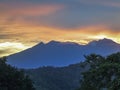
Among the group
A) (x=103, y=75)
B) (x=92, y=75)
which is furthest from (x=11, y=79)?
(x=103, y=75)

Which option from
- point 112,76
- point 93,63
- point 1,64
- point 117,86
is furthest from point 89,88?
point 1,64

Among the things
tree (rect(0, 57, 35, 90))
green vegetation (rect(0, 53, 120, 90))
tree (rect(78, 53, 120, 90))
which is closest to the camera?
tree (rect(78, 53, 120, 90))

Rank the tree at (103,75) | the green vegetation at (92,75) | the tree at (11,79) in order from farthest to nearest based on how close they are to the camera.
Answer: the tree at (11,79)
the green vegetation at (92,75)
the tree at (103,75)

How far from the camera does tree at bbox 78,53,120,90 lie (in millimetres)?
52375

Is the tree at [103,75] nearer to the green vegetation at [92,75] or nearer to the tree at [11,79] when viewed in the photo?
the green vegetation at [92,75]

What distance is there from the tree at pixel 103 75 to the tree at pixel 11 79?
1671 centimetres

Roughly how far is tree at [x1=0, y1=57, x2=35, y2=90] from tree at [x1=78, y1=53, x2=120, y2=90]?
16.7 metres

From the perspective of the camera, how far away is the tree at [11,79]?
75200 millimetres

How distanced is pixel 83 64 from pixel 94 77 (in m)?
8.22

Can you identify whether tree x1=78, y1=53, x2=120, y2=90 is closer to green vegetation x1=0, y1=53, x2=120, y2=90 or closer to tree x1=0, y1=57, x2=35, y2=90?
green vegetation x1=0, y1=53, x2=120, y2=90

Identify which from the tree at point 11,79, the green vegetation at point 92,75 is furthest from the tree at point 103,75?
the tree at point 11,79

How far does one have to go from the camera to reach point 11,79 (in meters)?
76.6

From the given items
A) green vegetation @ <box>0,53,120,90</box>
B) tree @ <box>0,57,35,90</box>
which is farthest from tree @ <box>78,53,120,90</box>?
tree @ <box>0,57,35,90</box>

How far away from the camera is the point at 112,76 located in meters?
53.8
